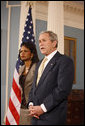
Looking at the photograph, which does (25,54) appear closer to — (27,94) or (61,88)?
(27,94)

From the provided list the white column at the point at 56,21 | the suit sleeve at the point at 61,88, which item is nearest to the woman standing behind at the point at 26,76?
the suit sleeve at the point at 61,88

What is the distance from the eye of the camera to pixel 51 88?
1.81 m

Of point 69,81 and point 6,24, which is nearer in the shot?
point 69,81

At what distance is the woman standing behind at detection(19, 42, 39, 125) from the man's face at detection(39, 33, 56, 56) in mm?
702

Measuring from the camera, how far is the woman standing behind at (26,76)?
2529mm

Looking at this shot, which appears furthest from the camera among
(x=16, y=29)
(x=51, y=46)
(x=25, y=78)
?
(x=16, y=29)

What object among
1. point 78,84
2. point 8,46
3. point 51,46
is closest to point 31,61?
point 51,46

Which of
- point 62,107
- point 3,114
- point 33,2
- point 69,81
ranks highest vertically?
point 33,2

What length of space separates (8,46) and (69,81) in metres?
3.62

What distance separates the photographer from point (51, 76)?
182 centimetres

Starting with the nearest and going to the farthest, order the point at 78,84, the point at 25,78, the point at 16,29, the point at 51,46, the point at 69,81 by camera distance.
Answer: the point at 69,81 → the point at 51,46 → the point at 25,78 → the point at 16,29 → the point at 78,84

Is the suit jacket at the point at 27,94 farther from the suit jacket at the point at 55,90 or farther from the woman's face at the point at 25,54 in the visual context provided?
the suit jacket at the point at 55,90

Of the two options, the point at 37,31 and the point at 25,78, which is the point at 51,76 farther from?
the point at 37,31

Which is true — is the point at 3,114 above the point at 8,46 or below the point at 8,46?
below
